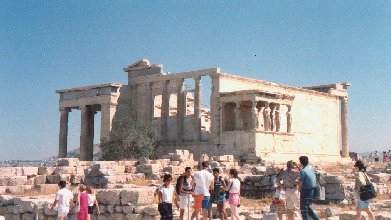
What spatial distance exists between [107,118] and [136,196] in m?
23.1

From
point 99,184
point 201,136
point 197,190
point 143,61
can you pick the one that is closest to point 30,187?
point 99,184

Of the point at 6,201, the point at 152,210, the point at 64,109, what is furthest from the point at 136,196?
the point at 64,109

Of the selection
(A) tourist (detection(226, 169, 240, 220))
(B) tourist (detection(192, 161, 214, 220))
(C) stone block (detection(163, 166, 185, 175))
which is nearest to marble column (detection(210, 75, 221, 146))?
(C) stone block (detection(163, 166, 185, 175))

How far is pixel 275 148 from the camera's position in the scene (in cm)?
3170

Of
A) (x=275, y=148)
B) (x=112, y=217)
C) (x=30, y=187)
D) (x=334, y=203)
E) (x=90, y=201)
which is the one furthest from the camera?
(x=275, y=148)

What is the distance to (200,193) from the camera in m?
10.7

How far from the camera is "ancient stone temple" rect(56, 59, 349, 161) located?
3095 centimetres

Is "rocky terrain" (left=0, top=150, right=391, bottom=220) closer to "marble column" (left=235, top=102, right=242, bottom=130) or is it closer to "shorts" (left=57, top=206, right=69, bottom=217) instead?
"shorts" (left=57, top=206, right=69, bottom=217)

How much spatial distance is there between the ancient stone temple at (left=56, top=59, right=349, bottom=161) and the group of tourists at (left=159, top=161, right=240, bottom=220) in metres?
18.0

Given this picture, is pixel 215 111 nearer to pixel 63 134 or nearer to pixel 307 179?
pixel 63 134

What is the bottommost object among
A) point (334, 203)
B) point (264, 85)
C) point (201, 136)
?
point (334, 203)

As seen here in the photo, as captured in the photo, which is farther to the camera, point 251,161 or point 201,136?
point 201,136

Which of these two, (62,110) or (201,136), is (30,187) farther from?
(62,110)

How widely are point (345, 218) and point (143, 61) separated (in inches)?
1061
